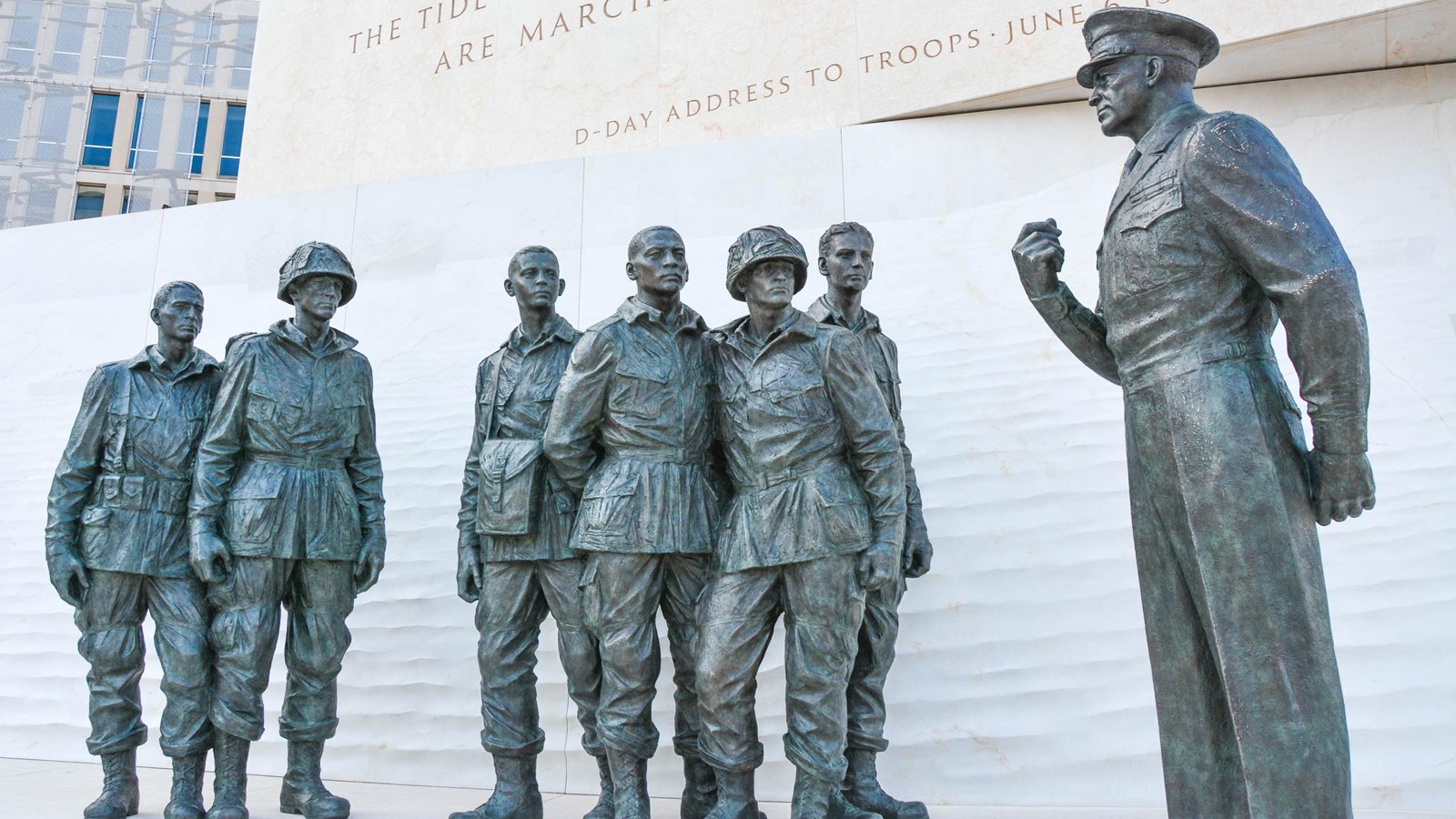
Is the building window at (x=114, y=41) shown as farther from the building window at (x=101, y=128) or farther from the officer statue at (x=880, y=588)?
the officer statue at (x=880, y=588)

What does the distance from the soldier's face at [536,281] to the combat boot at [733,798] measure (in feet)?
6.81

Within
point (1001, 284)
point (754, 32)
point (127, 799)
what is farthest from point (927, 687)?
point (754, 32)

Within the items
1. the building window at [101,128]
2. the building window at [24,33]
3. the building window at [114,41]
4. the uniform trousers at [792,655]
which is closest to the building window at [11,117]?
the building window at [24,33]

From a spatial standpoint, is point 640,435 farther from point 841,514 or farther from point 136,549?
point 136,549

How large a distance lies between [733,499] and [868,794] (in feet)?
4.28

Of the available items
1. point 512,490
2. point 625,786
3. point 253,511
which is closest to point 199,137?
point 253,511

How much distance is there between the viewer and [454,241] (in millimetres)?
7094

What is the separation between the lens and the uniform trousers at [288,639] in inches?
180

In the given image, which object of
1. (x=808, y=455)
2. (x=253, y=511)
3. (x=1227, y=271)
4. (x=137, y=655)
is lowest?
(x=137, y=655)

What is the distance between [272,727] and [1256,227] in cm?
562

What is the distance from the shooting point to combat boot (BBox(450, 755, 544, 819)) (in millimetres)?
4426

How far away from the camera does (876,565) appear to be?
12.9 feet

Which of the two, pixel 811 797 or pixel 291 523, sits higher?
pixel 291 523

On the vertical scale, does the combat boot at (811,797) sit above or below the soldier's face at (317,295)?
below
